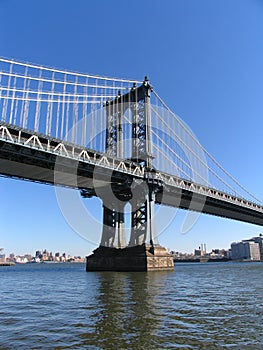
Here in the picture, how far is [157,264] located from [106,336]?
3242 centimetres

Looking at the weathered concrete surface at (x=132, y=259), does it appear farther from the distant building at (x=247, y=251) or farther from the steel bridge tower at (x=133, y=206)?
the distant building at (x=247, y=251)

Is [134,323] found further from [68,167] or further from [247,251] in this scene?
[247,251]

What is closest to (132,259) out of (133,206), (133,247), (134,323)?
(133,247)

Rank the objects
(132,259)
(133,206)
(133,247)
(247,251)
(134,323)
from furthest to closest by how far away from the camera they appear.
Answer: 1. (247,251)
2. (133,206)
3. (133,247)
4. (132,259)
5. (134,323)

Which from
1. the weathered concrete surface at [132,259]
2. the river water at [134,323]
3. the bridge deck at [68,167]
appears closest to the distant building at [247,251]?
the bridge deck at [68,167]

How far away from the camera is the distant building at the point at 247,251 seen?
610 feet

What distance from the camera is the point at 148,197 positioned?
44.9 metres

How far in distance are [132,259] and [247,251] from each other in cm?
16223

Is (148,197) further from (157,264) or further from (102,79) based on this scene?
(102,79)

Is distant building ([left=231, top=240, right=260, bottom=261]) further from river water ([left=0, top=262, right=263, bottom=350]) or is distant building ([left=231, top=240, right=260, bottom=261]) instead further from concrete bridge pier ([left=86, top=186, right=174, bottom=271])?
river water ([left=0, top=262, right=263, bottom=350])

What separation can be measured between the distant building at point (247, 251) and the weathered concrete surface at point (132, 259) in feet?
513

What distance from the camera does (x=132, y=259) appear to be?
41.9 meters

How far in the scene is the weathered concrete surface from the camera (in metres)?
40.3

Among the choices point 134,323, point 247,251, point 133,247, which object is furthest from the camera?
point 247,251
